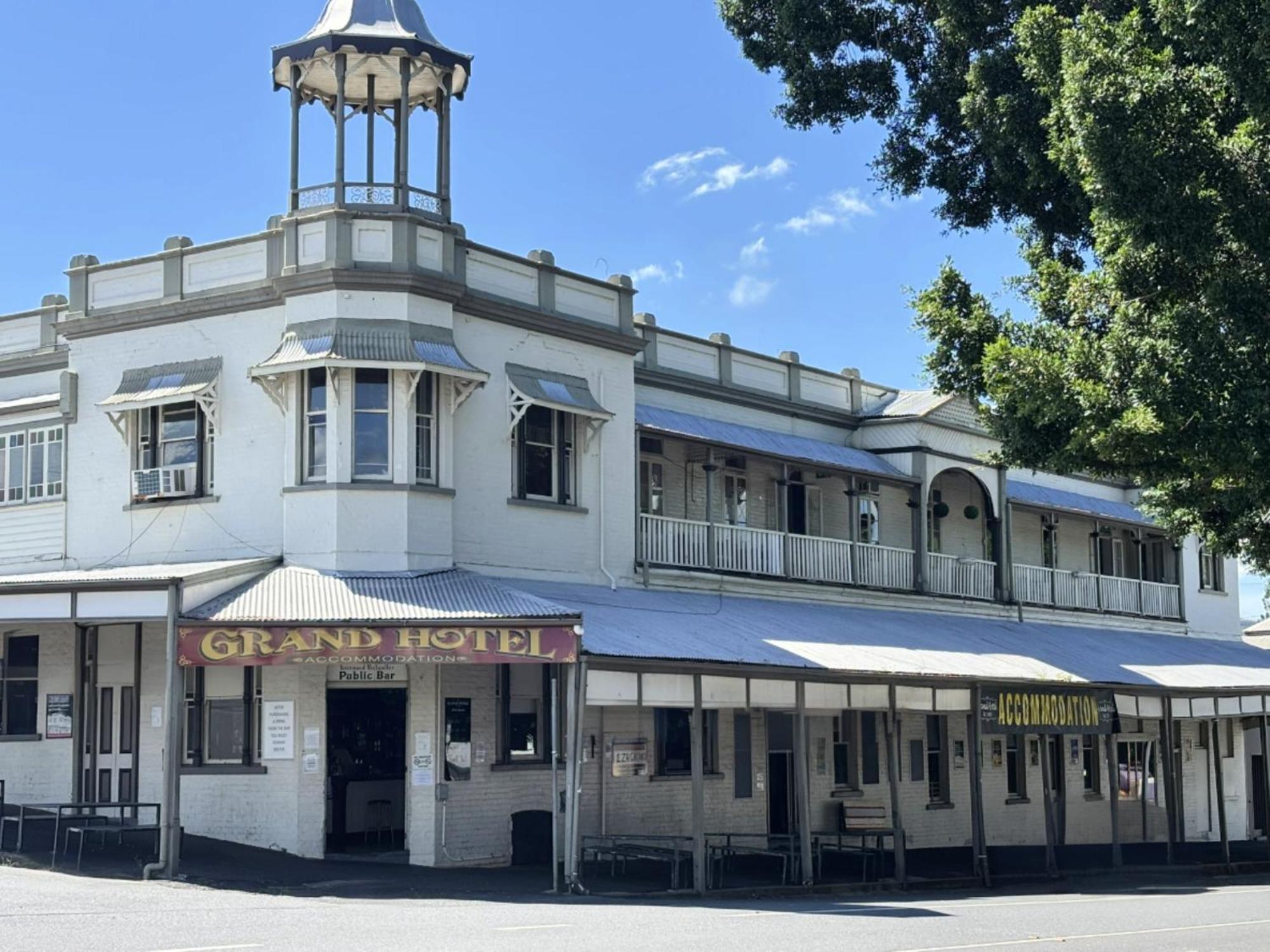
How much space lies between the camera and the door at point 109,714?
2480cm

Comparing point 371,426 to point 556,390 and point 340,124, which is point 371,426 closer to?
point 556,390

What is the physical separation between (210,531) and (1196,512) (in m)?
13.5

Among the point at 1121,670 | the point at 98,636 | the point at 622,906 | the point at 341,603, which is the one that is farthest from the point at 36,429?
the point at 1121,670

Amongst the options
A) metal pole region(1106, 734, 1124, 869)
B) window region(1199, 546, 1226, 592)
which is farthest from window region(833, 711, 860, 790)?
window region(1199, 546, 1226, 592)

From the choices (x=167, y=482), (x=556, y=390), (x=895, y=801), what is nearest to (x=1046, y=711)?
(x=895, y=801)

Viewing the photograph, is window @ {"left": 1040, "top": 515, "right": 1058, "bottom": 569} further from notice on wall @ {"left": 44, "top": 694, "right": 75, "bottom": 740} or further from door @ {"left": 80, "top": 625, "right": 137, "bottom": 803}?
notice on wall @ {"left": 44, "top": 694, "right": 75, "bottom": 740}

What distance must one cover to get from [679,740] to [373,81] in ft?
36.6

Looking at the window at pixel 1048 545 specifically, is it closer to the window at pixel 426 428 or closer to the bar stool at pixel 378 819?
the window at pixel 426 428

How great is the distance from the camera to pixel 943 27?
23.0 metres

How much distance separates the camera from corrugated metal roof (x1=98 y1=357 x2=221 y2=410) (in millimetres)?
24328

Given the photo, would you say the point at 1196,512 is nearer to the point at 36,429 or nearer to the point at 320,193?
the point at 320,193

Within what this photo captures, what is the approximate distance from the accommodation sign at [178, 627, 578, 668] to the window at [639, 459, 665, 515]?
814 centimetres

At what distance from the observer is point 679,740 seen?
27.3 metres

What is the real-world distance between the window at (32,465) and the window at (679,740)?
9.90 metres
